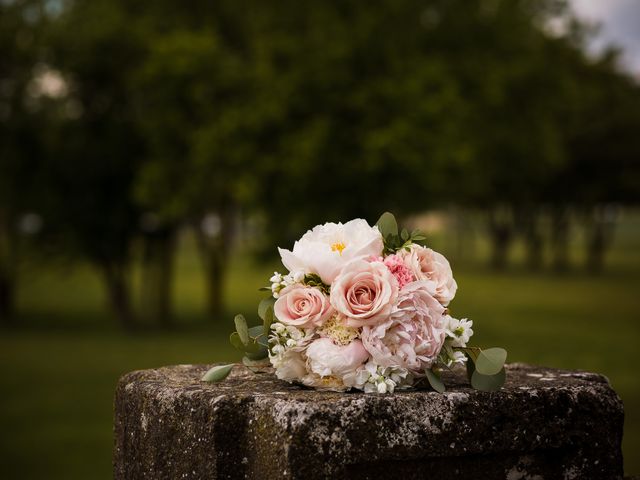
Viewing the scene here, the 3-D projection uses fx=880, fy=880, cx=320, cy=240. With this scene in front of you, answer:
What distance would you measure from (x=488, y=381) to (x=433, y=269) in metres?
0.47

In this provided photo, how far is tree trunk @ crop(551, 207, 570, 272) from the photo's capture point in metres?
49.5

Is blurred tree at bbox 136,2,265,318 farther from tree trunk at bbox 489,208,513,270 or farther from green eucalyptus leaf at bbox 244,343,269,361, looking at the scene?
tree trunk at bbox 489,208,513,270

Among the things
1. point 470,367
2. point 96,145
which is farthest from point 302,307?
point 96,145

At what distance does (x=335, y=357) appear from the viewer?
3.01 m

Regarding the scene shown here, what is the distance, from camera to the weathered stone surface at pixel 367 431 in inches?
108

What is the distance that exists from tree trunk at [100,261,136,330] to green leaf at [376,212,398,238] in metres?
19.8

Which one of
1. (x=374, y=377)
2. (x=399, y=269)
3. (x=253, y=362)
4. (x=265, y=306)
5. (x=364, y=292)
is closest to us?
(x=374, y=377)

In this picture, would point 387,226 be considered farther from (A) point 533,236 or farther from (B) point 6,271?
(A) point 533,236

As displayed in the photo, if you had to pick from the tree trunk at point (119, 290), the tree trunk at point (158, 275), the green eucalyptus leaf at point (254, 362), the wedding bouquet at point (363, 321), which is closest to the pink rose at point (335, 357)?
the wedding bouquet at point (363, 321)

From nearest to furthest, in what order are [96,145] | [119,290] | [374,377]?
1. [374,377]
2. [96,145]
3. [119,290]

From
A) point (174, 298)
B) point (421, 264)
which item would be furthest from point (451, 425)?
point (174, 298)

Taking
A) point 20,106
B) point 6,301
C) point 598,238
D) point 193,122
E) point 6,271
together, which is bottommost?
point 6,301

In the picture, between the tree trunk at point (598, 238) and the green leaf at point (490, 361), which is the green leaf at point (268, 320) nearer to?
the green leaf at point (490, 361)

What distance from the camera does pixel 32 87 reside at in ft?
74.2
